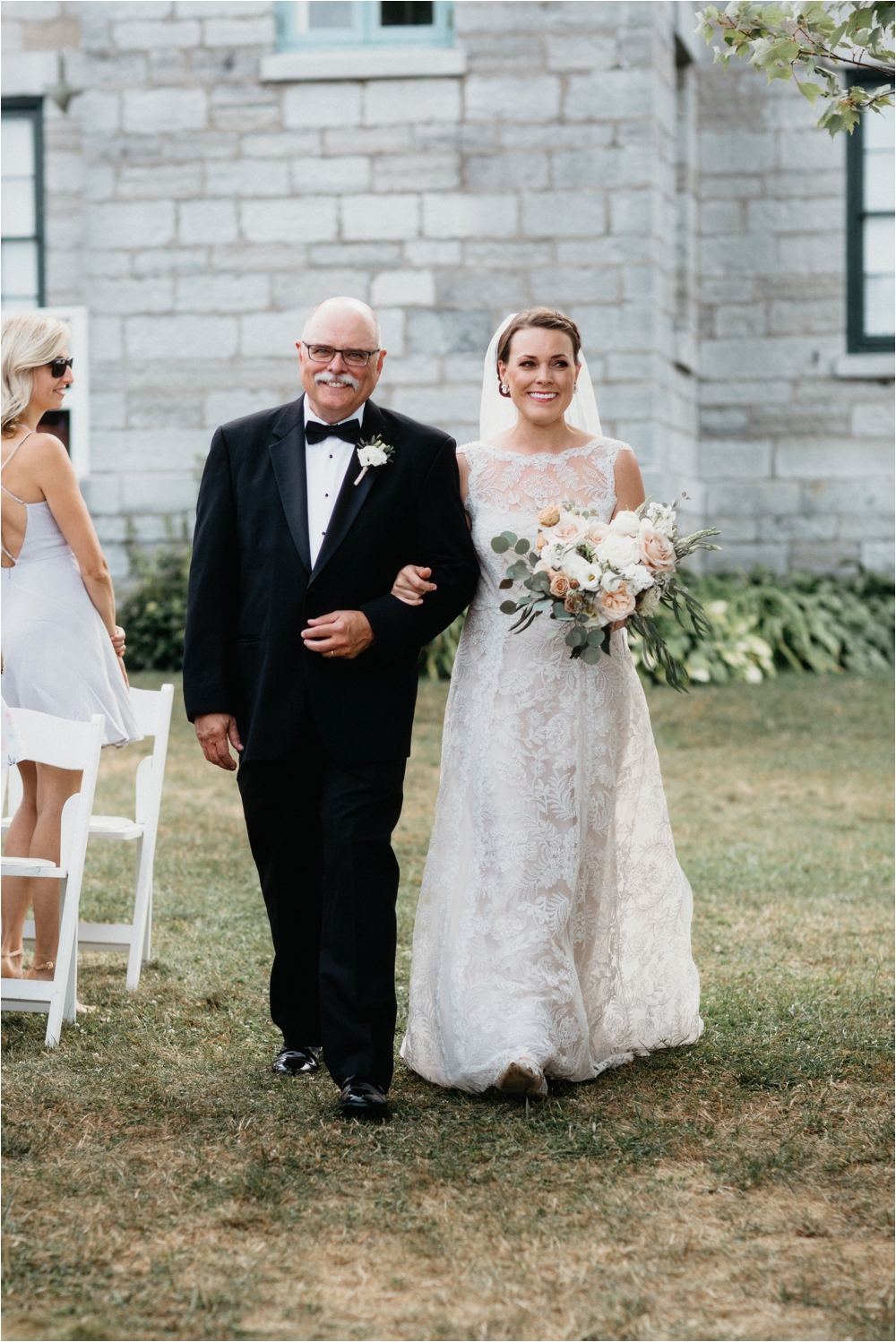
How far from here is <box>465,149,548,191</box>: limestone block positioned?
1221cm

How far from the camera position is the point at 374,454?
13.1 ft

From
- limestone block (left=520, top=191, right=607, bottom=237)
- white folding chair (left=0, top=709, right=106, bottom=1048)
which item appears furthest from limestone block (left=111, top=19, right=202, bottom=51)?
white folding chair (left=0, top=709, right=106, bottom=1048)

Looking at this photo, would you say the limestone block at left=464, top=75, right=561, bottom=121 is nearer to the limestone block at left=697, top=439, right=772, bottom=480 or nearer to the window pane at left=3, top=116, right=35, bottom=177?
the limestone block at left=697, top=439, right=772, bottom=480

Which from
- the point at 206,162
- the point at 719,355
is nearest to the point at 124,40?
the point at 206,162

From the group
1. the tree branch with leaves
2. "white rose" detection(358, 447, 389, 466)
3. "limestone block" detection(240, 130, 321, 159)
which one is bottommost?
"white rose" detection(358, 447, 389, 466)

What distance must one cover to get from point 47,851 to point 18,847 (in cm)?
14

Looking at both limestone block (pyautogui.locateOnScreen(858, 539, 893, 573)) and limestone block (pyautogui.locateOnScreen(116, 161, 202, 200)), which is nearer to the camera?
limestone block (pyautogui.locateOnScreen(116, 161, 202, 200))

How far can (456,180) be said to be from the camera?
12297 mm

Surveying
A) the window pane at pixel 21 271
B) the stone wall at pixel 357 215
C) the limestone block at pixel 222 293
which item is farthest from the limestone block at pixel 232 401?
the window pane at pixel 21 271

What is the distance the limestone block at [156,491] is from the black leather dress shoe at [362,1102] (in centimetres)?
956

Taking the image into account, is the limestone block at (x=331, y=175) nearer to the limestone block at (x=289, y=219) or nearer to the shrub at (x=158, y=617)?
the limestone block at (x=289, y=219)

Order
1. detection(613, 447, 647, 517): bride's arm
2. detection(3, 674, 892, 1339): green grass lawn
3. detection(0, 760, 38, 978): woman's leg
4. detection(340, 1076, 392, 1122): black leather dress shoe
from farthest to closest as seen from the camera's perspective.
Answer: detection(0, 760, 38, 978): woman's leg, detection(613, 447, 647, 517): bride's arm, detection(340, 1076, 392, 1122): black leather dress shoe, detection(3, 674, 892, 1339): green grass lawn

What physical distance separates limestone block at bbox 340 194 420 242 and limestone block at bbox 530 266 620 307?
109cm

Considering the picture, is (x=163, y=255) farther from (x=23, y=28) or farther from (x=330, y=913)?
(x=330, y=913)
